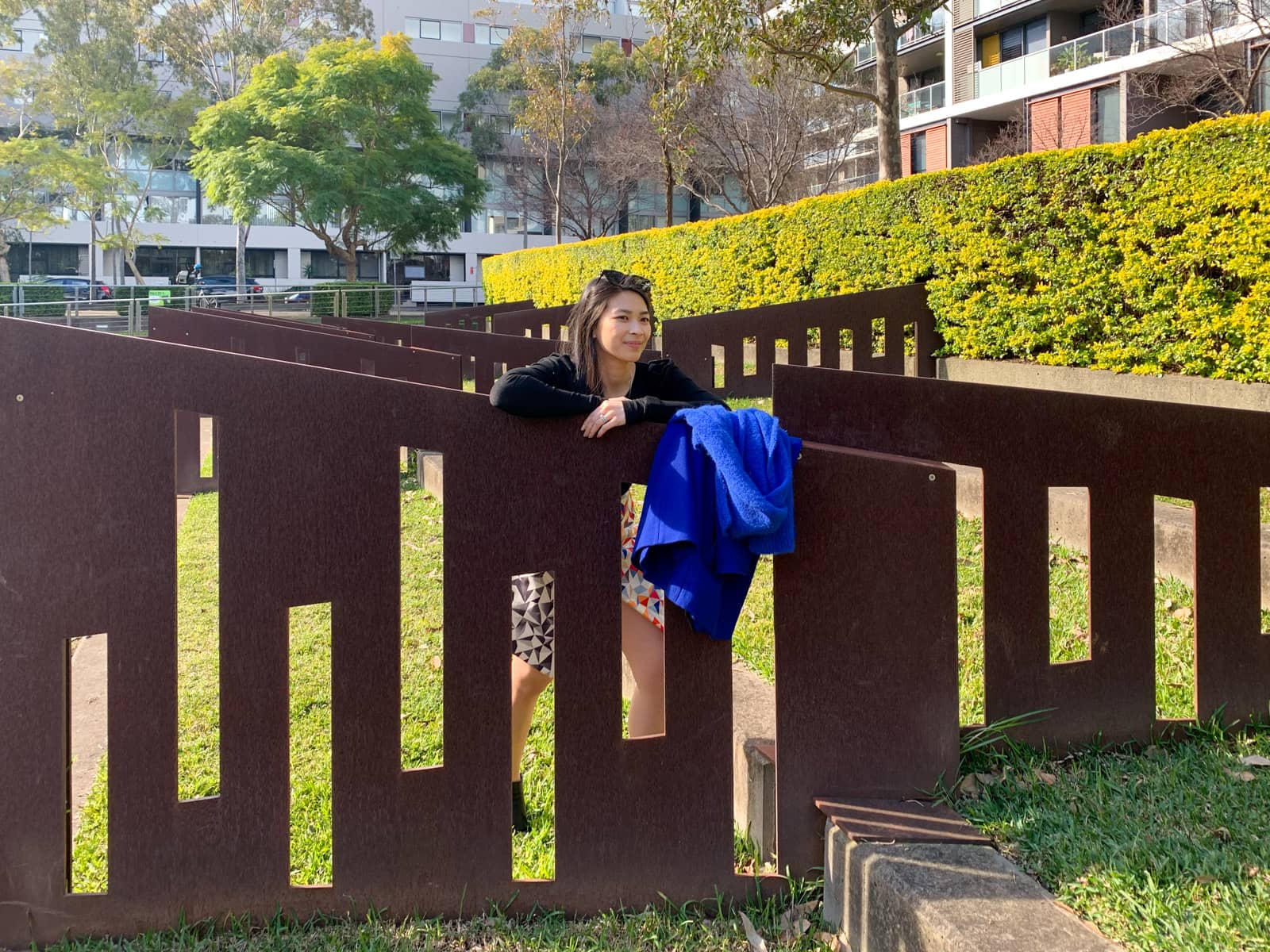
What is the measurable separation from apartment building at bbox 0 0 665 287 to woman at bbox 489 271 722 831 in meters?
50.5

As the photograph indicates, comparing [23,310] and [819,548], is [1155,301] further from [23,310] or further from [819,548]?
[23,310]

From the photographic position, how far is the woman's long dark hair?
11.3 feet

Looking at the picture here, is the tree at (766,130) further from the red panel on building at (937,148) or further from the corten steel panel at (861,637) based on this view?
the corten steel panel at (861,637)

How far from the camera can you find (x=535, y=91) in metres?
36.9

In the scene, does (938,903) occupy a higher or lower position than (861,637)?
lower

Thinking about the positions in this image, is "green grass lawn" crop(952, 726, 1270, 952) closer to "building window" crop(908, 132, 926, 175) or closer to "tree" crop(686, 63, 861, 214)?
"tree" crop(686, 63, 861, 214)

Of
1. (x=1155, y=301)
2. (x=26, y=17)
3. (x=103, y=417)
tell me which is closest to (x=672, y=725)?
(x=103, y=417)

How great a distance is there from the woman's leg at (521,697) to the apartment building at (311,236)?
2006 inches

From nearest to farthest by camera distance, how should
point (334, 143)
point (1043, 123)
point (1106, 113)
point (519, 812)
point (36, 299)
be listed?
point (519, 812) → point (1106, 113) → point (1043, 123) → point (36, 299) → point (334, 143)

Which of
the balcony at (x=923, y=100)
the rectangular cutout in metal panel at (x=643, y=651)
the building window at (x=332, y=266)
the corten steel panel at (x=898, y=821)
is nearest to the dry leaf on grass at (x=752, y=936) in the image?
the corten steel panel at (x=898, y=821)

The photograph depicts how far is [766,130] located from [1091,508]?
1109 inches

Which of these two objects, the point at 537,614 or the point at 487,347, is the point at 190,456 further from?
the point at 537,614

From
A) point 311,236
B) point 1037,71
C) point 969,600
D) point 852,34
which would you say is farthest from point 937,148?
point 969,600

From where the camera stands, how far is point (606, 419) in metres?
2.72
